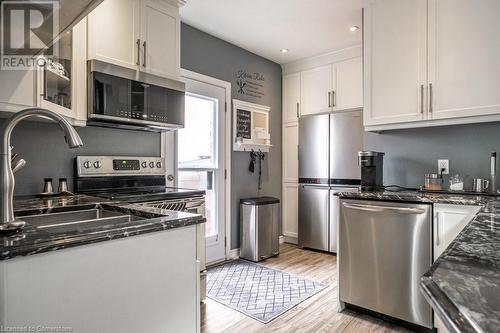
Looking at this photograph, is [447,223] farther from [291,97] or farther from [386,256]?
[291,97]

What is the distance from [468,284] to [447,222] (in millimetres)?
1558

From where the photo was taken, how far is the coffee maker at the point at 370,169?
2.50 m

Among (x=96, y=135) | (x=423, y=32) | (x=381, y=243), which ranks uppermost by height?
(x=423, y=32)

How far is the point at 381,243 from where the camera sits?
2090 mm

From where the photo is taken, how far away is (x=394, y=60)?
2393 millimetres

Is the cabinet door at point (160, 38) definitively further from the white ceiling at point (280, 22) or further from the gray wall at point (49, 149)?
the gray wall at point (49, 149)

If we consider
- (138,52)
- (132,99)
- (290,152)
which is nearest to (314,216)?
(290,152)

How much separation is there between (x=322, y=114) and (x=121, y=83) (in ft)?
8.38

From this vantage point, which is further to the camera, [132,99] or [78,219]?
[132,99]

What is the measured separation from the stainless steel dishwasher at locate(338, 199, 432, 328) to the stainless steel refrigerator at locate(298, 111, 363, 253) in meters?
1.44

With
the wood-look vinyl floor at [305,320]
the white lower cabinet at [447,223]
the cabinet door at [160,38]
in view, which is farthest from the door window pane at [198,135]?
the white lower cabinet at [447,223]

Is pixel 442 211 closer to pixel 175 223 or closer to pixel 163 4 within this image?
pixel 175 223

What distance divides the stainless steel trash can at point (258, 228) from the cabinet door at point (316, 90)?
140 cm

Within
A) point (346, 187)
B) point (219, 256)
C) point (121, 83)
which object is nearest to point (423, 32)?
point (346, 187)
